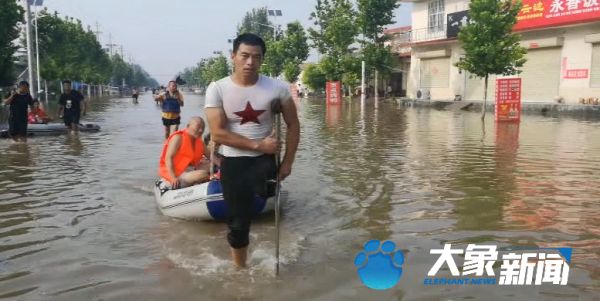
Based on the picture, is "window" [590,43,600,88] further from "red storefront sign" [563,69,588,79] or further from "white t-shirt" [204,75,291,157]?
"white t-shirt" [204,75,291,157]

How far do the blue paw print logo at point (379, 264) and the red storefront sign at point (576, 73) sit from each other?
28.8 metres

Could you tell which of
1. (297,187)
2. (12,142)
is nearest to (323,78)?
(12,142)

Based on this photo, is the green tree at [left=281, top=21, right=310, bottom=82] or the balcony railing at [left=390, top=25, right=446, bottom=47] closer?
the balcony railing at [left=390, top=25, right=446, bottom=47]

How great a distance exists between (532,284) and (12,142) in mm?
13928

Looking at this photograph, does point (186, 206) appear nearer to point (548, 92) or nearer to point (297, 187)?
point (297, 187)

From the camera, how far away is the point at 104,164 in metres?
10.8

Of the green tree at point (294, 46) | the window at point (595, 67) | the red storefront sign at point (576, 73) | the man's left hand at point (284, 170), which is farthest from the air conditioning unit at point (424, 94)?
the man's left hand at point (284, 170)

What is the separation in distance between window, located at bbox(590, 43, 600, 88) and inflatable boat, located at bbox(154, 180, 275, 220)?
93.1ft

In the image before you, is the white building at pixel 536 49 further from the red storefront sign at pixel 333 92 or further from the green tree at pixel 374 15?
the red storefront sign at pixel 333 92

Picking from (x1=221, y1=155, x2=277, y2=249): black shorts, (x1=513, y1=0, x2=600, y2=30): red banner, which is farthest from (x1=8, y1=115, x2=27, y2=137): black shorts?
(x1=513, y1=0, x2=600, y2=30): red banner

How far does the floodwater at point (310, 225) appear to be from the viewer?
14.0 feet

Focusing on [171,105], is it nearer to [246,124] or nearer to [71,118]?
[71,118]

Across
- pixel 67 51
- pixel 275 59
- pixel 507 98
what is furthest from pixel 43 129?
pixel 275 59

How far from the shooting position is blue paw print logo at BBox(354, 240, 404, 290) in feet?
14.4
